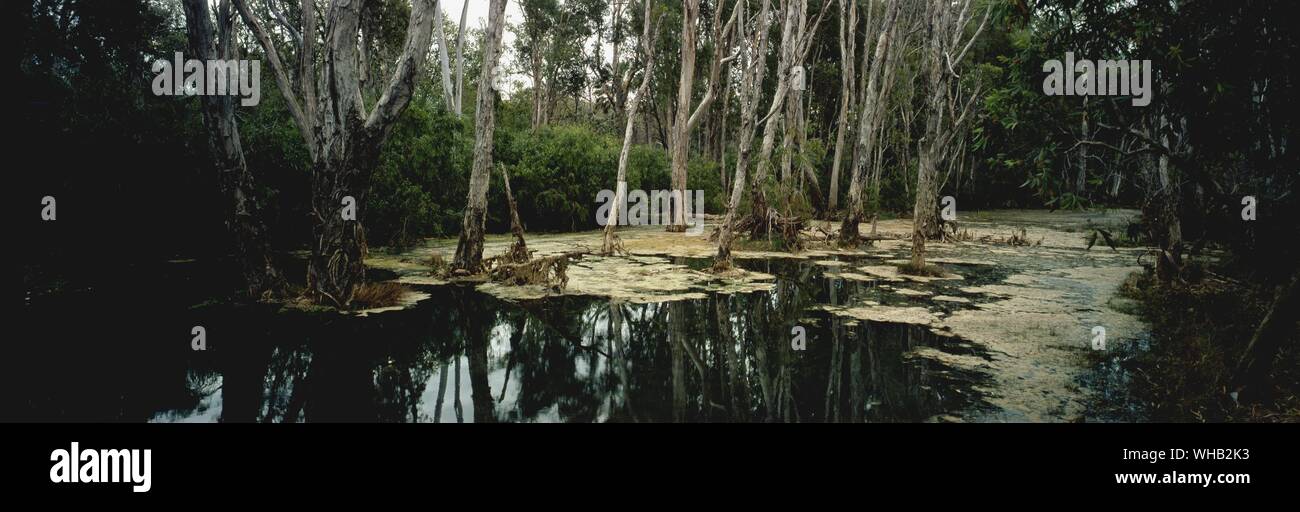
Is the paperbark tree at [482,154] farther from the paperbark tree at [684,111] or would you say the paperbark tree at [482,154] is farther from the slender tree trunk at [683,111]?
the slender tree trunk at [683,111]

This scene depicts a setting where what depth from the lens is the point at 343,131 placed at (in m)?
7.45

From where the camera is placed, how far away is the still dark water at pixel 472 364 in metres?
4.25

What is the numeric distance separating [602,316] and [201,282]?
608cm

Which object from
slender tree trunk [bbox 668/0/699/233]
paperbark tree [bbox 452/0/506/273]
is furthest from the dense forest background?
slender tree trunk [bbox 668/0/699/233]

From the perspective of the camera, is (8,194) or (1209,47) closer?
(1209,47)

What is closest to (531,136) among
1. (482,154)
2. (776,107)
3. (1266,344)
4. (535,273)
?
(482,154)

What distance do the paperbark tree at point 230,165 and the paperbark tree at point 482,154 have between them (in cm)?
271

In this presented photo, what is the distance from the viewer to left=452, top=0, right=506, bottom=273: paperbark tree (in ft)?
32.1

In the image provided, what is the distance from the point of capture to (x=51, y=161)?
31.3 feet

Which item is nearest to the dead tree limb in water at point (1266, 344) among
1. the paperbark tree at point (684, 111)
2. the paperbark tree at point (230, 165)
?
the paperbark tree at point (230, 165)

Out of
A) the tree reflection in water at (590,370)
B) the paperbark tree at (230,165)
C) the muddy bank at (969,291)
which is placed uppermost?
the paperbark tree at (230,165)

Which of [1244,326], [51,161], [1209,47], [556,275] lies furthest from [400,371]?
[51,161]

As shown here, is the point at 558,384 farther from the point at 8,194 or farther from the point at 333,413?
the point at 8,194

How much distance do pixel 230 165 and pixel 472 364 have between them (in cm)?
444
